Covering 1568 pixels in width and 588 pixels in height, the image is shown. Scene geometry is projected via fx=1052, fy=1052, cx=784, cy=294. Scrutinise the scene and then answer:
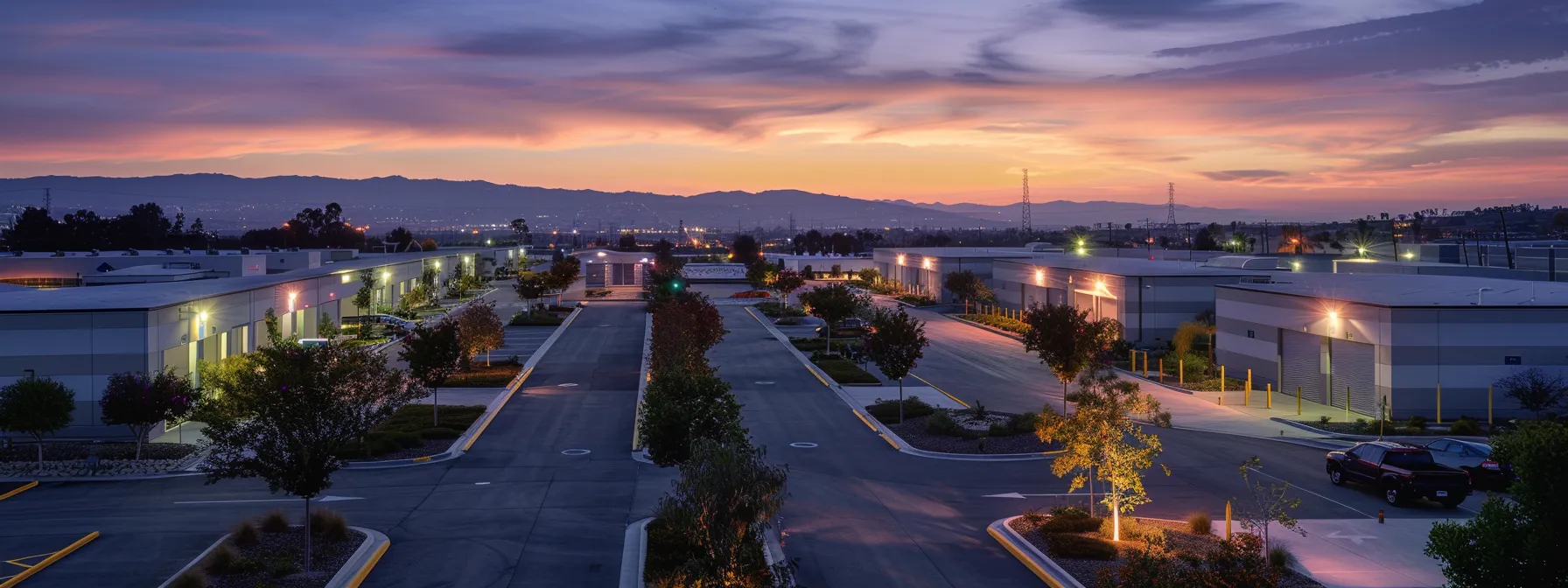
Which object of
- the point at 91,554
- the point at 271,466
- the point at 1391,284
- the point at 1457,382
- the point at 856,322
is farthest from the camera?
the point at 856,322

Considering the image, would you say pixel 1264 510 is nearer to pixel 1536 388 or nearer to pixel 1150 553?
pixel 1150 553

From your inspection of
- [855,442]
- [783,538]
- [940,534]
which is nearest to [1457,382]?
[855,442]

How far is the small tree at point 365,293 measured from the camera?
205 feet

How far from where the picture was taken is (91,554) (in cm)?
1828

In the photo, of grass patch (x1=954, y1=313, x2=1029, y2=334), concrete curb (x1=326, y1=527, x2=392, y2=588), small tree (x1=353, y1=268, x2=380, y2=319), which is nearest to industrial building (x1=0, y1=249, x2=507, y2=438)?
concrete curb (x1=326, y1=527, x2=392, y2=588)

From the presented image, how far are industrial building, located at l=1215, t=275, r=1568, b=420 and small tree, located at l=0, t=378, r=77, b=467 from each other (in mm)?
35994

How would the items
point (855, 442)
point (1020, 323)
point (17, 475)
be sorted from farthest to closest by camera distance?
point (1020, 323)
point (855, 442)
point (17, 475)

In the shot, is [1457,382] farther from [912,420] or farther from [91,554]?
[91,554]

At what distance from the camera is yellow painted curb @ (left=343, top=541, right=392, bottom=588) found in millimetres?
16297

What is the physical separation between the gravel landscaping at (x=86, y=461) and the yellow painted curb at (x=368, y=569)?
10.5 metres

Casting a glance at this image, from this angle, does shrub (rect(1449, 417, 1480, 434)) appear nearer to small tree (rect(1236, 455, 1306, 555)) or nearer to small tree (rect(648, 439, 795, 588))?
small tree (rect(1236, 455, 1306, 555))

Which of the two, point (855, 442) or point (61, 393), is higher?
point (61, 393)

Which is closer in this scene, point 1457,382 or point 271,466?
point 271,466

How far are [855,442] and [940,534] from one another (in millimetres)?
9594
